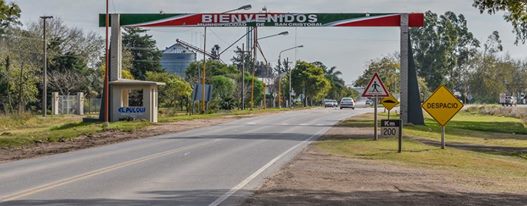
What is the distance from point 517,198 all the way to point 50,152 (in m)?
15.8

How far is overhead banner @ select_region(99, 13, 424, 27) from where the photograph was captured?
43625 mm

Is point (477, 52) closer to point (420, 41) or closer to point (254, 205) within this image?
point (420, 41)

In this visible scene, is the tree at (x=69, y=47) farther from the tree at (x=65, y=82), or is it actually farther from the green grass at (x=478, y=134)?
the green grass at (x=478, y=134)

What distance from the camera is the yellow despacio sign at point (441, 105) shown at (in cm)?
2373

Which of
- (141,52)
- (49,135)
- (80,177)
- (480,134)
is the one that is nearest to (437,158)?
(80,177)

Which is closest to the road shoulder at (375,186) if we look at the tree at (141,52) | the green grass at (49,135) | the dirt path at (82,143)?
the dirt path at (82,143)

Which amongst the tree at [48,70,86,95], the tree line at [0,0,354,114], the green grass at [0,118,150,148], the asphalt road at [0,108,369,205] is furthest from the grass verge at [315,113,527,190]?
the tree at [48,70,86,95]

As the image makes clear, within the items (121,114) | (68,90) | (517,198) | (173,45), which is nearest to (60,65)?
(68,90)

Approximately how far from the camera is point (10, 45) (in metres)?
82.1

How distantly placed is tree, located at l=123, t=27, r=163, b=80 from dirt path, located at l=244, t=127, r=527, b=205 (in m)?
79.7

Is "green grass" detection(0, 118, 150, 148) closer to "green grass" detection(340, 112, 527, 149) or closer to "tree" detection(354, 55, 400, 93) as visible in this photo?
"green grass" detection(340, 112, 527, 149)

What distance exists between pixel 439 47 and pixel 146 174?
4558 inches

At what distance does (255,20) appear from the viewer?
144ft

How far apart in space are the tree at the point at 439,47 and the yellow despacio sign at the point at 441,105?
336 feet
